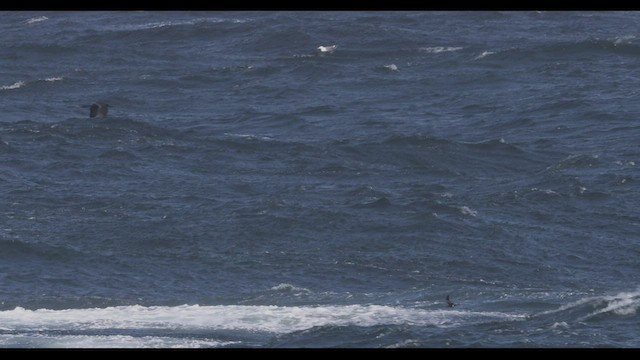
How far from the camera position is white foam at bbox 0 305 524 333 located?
1642 inches

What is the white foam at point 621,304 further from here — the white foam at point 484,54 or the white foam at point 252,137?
the white foam at point 484,54

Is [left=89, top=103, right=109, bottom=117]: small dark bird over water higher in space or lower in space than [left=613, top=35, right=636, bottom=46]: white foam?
lower

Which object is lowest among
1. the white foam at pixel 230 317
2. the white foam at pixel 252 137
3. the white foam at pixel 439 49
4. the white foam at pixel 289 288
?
the white foam at pixel 252 137

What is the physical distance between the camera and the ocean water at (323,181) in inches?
1711

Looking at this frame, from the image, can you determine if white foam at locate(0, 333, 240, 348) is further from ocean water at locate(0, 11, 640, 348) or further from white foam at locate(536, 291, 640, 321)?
white foam at locate(536, 291, 640, 321)

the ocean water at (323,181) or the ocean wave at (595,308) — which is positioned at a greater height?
the ocean wave at (595,308)

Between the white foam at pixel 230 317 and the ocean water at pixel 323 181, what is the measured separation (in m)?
0.15

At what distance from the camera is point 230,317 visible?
4322 cm

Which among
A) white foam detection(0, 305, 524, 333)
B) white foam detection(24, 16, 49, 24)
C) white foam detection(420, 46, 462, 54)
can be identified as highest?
white foam detection(0, 305, 524, 333)

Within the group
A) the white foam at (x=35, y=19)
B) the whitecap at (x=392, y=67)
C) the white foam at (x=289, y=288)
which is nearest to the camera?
the white foam at (x=289, y=288)

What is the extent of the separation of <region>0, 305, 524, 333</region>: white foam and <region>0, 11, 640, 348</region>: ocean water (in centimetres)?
15

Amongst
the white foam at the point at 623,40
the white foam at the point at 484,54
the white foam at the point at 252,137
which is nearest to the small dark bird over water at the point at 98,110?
the white foam at the point at 252,137

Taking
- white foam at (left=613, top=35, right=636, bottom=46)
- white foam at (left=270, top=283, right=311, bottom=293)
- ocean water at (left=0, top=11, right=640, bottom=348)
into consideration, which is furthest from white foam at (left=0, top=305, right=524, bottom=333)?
white foam at (left=613, top=35, right=636, bottom=46)
